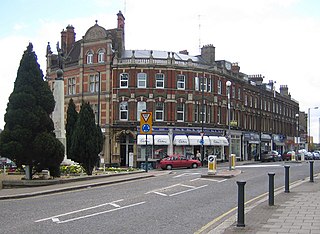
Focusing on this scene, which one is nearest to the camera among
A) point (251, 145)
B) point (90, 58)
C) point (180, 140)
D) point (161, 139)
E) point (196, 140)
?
point (161, 139)

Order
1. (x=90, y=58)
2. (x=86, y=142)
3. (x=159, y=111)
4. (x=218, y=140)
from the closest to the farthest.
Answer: (x=86, y=142) < (x=159, y=111) < (x=90, y=58) < (x=218, y=140)

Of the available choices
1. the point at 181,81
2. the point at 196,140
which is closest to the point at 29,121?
the point at 196,140

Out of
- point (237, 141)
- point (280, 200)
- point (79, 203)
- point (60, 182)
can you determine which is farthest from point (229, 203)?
point (237, 141)

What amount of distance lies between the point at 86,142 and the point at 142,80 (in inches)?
1119

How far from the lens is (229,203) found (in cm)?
1440

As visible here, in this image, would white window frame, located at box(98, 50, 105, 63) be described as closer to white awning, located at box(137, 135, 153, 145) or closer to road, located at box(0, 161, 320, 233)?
white awning, located at box(137, 135, 153, 145)

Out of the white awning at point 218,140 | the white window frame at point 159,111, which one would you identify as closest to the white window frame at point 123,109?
the white window frame at point 159,111

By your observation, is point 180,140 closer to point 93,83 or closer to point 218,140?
point 218,140

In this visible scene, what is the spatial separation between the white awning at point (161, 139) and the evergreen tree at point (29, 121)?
30.3 m

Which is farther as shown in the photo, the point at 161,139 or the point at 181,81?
the point at 181,81

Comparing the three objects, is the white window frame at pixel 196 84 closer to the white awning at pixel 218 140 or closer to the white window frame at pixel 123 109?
the white awning at pixel 218 140

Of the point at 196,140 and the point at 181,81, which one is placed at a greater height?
the point at 181,81

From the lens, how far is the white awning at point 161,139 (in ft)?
165

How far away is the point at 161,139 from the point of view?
50.6m
